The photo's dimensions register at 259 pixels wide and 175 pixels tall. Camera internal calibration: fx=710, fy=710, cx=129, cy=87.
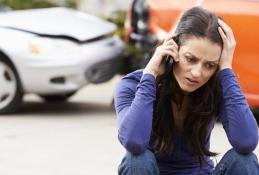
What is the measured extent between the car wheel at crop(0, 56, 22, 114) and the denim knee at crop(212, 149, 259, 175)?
419cm

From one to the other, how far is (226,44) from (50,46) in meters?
4.07

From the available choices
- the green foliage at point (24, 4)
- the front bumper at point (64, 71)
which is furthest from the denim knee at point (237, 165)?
the green foliage at point (24, 4)

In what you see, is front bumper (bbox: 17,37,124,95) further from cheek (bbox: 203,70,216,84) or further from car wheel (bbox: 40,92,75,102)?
cheek (bbox: 203,70,216,84)

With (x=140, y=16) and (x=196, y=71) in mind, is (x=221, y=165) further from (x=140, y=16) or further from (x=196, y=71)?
(x=140, y=16)

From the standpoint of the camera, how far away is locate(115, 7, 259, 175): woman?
315cm

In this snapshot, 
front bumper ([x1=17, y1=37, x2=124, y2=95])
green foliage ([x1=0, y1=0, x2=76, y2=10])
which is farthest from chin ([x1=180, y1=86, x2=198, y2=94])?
green foliage ([x1=0, y1=0, x2=76, y2=10])

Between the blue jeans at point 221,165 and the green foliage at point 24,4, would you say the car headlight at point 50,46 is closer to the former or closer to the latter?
the blue jeans at point 221,165

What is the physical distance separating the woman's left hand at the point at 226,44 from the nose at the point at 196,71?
15 cm

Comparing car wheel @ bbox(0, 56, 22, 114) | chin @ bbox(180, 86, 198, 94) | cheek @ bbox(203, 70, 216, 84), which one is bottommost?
car wheel @ bbox(0, 56, 22, 114)

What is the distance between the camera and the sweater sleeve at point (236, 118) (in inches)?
126

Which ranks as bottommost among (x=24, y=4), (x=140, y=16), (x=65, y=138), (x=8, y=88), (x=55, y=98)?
(x=24, y=4)

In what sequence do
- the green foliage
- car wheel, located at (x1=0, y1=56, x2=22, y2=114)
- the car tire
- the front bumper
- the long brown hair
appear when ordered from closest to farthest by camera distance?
the long brown hair → the front bumper → car wheel, located at (x1=0, y1=56, x2=22, y2=114) → the car tire → the green foliage

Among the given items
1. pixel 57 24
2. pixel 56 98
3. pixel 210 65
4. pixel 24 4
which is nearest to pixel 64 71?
pixel 57 24

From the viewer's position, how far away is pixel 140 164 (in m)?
3.14
